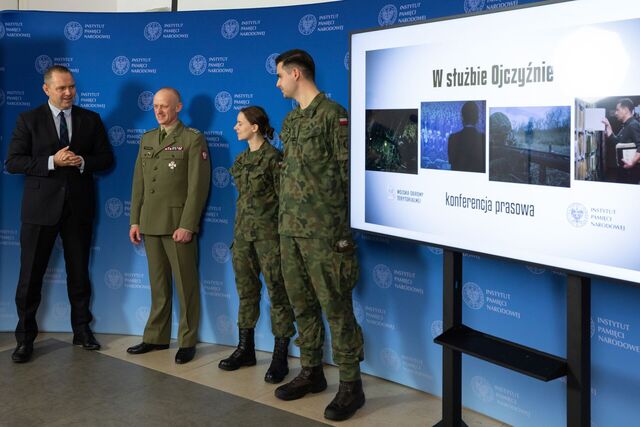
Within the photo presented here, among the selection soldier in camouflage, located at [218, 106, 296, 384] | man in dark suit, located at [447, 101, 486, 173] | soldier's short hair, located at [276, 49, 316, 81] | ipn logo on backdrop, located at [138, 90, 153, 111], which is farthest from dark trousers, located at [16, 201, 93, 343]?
man in dark suit, located at [447, 101, 486, 173]

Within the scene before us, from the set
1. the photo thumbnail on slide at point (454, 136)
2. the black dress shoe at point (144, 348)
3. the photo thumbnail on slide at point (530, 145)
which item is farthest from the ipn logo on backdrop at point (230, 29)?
the photo thumbnail on slide at point (530, 145)

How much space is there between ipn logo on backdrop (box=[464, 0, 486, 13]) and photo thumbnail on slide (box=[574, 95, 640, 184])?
3.54ft

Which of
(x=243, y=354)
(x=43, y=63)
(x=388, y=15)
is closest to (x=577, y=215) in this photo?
(x=388, y=15)

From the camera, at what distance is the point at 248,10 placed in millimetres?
4375

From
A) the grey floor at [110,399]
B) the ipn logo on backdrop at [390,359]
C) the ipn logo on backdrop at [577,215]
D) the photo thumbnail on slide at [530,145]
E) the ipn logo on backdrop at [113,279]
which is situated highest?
the photo thumbnail on slide at [530,145]

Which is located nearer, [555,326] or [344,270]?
[555,326]

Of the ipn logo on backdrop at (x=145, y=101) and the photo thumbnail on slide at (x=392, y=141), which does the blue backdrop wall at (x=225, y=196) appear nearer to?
the ipn logo on backdrop at (x=145, y=101)

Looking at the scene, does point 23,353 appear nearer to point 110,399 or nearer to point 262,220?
point 110,399

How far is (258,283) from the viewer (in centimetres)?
419

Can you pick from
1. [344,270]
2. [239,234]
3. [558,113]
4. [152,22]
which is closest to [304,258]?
[344,270]

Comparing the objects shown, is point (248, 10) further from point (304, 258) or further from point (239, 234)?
point (304, 258)

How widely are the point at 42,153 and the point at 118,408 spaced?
1706 mm

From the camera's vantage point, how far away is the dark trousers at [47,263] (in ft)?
14.3

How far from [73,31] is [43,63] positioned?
29 centimetres
